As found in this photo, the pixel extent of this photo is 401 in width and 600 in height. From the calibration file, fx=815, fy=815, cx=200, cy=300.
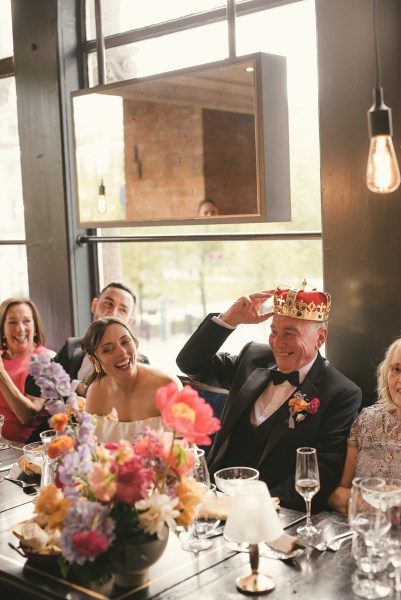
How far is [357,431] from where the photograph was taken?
3184mm

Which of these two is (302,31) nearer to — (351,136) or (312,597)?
(351,136)

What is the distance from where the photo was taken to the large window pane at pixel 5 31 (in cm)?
553

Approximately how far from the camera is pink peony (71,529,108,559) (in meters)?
2.02

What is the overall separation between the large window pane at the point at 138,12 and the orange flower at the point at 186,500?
3.04 metres

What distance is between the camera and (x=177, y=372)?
4.95 meters

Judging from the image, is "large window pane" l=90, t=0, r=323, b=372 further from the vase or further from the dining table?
the vase

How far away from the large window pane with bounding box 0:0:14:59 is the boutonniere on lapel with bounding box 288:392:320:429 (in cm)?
346

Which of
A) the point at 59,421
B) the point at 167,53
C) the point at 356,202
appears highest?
the point at 167,53

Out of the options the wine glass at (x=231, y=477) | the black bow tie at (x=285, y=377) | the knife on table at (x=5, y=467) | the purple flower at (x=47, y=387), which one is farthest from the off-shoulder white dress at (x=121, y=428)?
the purple flower at (x=47, y=387)

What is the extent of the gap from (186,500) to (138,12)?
3.43 m

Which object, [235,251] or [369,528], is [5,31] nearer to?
[235,251]

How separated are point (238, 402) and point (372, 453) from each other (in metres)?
0.70

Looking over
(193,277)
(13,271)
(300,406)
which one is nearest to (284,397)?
(300,406)

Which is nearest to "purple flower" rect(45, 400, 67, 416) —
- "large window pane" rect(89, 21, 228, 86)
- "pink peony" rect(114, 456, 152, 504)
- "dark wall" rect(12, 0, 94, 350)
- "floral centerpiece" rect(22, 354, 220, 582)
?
"floral centerpiece" rect(22, 354, 220, 582)
